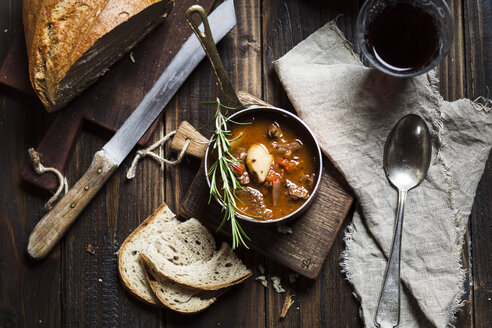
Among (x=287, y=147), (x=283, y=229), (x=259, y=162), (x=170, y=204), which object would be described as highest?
(x=287, y=147)

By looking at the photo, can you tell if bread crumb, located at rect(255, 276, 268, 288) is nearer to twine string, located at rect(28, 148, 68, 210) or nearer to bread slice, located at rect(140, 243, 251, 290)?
bread slice, located at rect(140, 243, 251, 290)

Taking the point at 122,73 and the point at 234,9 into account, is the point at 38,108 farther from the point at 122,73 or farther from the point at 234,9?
the point at 234,9

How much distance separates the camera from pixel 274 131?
6.69ft

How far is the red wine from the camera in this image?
2.05 meters

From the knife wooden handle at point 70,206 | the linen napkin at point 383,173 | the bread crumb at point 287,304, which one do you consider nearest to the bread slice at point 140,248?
the knife wooden handle at point 70,206

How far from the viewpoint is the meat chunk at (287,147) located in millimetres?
2027

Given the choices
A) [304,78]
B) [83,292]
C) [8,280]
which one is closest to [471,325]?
[304,78]

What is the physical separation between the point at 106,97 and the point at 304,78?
101cm

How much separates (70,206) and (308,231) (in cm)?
118

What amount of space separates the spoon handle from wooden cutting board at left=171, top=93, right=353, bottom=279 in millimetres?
244

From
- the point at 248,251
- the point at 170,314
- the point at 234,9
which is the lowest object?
the point at 170,314

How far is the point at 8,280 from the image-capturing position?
2301 mm

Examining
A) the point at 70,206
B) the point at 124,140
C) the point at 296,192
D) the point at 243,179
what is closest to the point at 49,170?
the point at 70,206

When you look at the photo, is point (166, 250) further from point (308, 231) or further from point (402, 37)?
point (402, 37)
